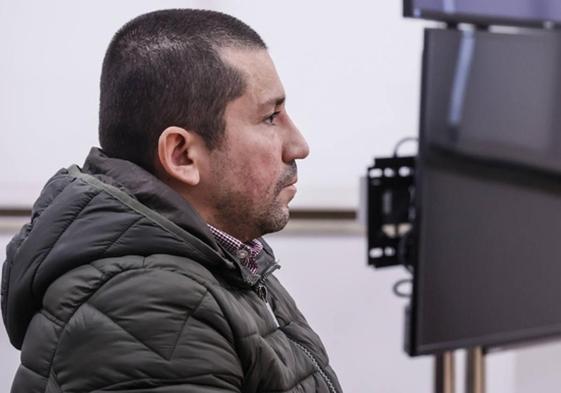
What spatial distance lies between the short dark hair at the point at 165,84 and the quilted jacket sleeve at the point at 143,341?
0.76 feet

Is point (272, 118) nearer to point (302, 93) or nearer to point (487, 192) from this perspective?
point (487, 192)

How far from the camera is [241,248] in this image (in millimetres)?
1108

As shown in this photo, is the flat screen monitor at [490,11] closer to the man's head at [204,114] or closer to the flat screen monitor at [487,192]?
the flat screen monitor at [487,192]

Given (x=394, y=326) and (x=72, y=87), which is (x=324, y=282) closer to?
(x=394, y=326)

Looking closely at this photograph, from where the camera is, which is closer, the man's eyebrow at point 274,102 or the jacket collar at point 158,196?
the jacket collar at point 158,196

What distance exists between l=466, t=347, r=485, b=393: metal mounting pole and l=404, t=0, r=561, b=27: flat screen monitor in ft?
2.35

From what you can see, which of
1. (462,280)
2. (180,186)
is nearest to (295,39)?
(462,280)

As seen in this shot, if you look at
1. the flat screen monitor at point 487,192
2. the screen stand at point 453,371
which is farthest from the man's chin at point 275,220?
the screen stand at point 453,371

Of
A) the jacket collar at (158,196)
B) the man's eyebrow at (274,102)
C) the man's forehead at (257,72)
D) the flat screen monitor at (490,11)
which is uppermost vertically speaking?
the flat screen monitor at (490,11)

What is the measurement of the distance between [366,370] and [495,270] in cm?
83

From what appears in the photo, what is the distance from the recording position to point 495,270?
5.13 feet

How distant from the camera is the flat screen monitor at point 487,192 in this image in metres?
1.44

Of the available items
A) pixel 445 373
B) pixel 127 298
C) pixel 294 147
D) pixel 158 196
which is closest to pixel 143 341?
pixel 127 298

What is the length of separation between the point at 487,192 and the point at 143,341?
92 centimetres
